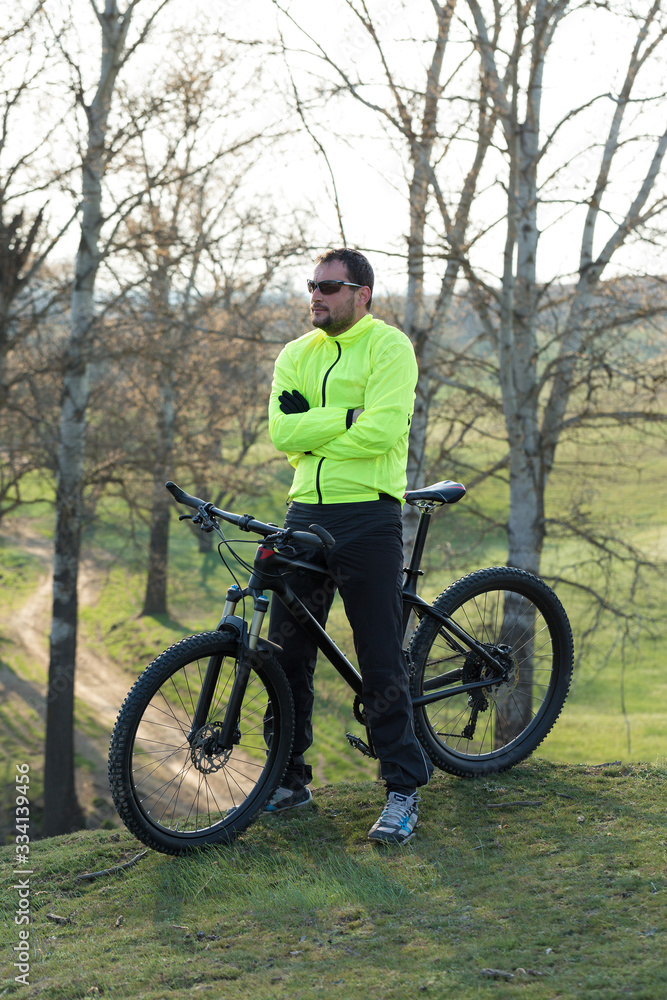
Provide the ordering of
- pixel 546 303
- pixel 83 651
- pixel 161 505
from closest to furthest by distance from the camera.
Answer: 1. pixel 546 303
2. pixel 161 505
3. pixel 83 651

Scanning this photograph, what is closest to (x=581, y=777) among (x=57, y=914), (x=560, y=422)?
(x=57, y=914)

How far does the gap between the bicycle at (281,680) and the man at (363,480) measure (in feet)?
0.49

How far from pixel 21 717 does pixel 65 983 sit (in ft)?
50.2

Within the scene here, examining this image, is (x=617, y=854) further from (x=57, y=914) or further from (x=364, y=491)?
(x=57, y=914)

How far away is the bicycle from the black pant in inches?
4.4

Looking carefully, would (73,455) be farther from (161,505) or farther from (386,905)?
(386,905)

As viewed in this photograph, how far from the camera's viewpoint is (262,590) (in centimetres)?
334

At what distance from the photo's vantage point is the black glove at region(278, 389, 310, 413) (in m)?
3.46

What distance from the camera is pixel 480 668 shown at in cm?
390

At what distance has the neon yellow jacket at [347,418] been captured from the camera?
3.27 m

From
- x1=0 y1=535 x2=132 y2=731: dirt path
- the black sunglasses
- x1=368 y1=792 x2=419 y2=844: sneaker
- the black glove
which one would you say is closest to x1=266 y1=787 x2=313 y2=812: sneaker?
x1=368 y1=792 x2=419 y2=844: sneaker

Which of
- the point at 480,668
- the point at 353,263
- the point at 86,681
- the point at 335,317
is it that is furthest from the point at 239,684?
the point at 86,681

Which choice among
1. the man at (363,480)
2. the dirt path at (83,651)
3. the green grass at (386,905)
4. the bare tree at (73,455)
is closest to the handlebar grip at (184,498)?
the man at (363,480)

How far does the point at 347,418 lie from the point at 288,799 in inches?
65.0
